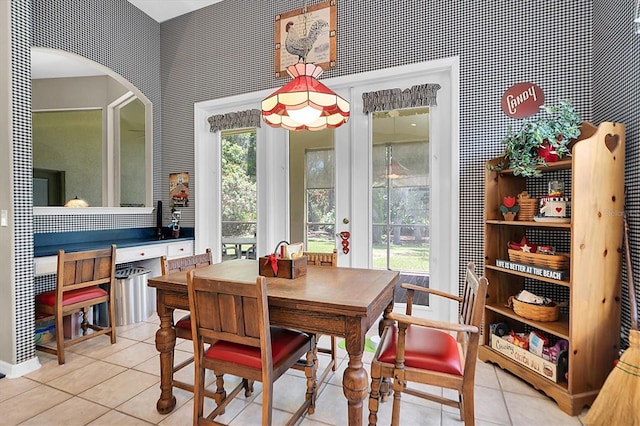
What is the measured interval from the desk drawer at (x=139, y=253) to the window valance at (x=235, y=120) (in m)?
1.49

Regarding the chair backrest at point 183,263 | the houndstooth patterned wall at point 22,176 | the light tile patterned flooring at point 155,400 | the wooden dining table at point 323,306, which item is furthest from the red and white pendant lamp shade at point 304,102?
the houndstooth patterned wall at point 22,176

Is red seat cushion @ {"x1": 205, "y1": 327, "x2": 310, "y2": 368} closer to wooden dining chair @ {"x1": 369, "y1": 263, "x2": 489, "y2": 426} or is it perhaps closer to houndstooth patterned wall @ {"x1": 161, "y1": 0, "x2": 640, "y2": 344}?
wooden dining chair @ {"x1": 369, "y1": 263, "x2": 489, "y2": 426}

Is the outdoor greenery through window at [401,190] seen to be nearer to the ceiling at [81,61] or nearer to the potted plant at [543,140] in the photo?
the potted plant at [543,140]

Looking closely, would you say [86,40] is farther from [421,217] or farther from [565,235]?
[565,235]

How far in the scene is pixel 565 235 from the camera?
2373 mm

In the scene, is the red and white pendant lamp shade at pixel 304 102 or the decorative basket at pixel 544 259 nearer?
the red and white pendant lamp shade at pixel 304 102

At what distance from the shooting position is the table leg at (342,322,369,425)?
4.58 ft

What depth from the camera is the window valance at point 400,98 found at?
9.37ft

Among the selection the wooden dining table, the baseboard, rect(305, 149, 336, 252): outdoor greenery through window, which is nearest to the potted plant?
the wooden dining table

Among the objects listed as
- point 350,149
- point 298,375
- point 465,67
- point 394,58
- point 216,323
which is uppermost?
point 394,58

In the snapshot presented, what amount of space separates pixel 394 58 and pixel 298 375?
8.99 feet

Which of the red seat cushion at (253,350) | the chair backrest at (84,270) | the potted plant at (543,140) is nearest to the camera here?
the red seat cushion at (253,350)

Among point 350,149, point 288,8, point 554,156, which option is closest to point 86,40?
point 288,8

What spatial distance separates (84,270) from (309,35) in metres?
2.93
